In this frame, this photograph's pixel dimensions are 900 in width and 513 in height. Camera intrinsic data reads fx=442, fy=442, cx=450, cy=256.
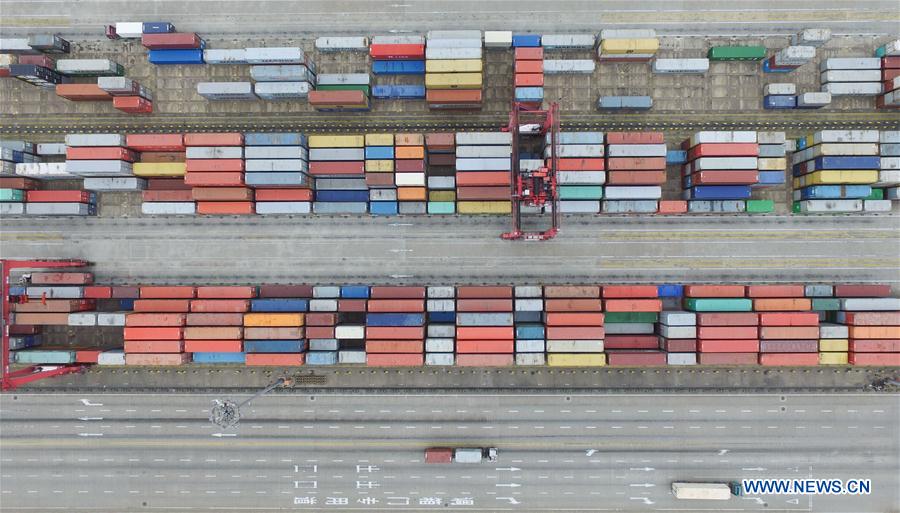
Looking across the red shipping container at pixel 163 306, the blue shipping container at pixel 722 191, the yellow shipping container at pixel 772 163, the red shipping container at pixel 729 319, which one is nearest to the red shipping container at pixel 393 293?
the red shipping container at pixel 163 306

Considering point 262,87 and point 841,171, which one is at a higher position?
point 262,87

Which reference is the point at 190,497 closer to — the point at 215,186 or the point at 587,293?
the point at 215,186

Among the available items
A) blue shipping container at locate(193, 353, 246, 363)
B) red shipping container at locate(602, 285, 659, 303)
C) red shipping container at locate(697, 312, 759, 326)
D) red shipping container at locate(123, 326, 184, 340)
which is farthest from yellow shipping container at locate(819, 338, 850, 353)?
red shipping container at locate(123, 326, 184, 340)

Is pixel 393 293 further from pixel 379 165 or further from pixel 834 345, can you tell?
pixel 834 345

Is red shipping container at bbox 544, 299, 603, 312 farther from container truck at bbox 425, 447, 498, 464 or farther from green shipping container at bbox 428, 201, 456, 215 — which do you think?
container truck at bbox 425, 447, 498, 464

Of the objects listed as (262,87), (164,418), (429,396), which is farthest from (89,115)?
(429,396)

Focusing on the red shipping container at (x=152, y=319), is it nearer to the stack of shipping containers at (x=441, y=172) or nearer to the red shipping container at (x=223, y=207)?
the red shipping container at (x=223, y=207)

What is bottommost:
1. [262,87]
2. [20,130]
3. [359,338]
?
[359,338]
